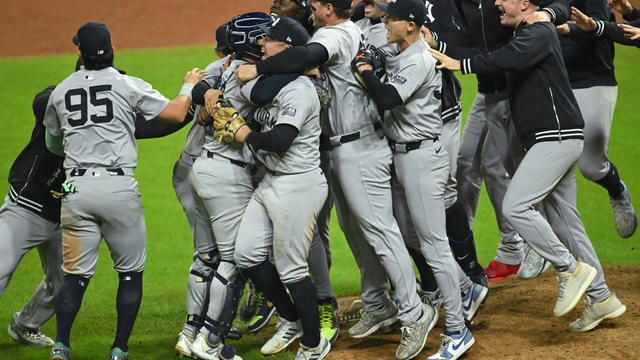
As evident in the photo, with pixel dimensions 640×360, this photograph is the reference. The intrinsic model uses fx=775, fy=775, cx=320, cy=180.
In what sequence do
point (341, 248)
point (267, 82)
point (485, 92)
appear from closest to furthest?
point (267, 82), point (485, 92), point (341, 248)

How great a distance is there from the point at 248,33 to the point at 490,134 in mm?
2081

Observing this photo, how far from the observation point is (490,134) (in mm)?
5664

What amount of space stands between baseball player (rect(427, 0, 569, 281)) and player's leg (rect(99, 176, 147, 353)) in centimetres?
209

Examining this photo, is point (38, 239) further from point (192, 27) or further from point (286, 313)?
point (192, 27)

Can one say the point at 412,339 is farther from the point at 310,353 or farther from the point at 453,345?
the point at 310,353

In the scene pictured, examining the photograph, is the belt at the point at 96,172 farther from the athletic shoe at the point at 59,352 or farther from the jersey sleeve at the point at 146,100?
the athletic shoe at the point at 59,352

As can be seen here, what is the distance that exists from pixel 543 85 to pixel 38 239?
3.23 m

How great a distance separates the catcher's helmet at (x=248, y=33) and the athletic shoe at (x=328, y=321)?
1683 mm

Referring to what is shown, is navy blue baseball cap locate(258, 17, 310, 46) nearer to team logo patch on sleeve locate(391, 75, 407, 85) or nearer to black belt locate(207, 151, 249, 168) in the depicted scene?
team logo patch on sleeve locate(391, 75, 407, 85)

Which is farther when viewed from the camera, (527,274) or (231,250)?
(527,274)

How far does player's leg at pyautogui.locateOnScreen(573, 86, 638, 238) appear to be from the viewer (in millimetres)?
5637

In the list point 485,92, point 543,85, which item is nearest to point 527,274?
point 485,92

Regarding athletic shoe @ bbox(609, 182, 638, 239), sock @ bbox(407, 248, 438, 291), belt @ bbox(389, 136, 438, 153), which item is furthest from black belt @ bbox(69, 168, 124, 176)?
athletic shoe @ bbox(609, 182, 638, 239)

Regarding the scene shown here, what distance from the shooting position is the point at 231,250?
15.3 ft
